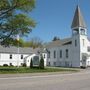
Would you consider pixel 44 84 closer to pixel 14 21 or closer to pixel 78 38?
pixel 14 21

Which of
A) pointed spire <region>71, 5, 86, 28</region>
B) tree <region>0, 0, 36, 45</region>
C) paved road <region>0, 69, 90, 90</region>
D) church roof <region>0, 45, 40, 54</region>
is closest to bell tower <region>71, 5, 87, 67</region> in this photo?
pointed spire <region>71, 5, 86, 28</region>

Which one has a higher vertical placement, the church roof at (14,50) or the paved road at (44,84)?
the church roof at (14,50)

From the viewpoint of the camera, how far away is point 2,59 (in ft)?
245

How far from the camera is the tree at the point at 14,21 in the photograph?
1419 inches

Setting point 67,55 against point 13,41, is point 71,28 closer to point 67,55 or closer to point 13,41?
point 67,55

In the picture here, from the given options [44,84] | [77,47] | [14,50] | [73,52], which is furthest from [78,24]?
[44,84]

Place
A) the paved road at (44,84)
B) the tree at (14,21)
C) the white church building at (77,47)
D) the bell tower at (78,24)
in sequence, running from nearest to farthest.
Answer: the paved road at (44,84)
the tree at (14,21)
the white church building at (77,47)
the bell tower at (78,24)

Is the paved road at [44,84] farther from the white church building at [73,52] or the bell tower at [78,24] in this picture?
the bell tower at [78,24]

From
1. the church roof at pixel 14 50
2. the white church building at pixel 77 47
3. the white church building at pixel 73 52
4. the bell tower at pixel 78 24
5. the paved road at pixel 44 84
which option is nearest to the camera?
the paved road at pixel 44 84

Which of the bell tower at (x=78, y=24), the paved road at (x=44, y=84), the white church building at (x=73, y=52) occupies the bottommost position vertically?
the paved road at (x=44, y=84)

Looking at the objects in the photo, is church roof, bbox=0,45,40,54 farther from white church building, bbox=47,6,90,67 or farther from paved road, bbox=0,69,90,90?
paved road, bbox=0,69,90,90

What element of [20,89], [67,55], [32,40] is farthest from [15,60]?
[20,89]

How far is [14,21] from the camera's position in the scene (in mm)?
36594

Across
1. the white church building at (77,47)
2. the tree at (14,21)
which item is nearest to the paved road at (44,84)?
the tree at (14,21)
